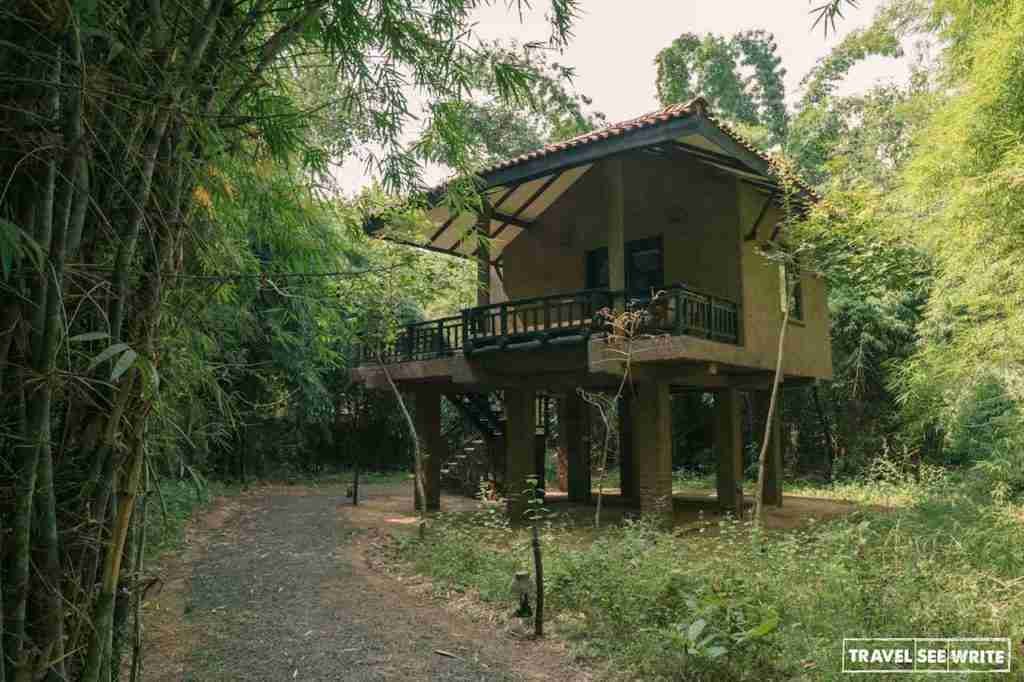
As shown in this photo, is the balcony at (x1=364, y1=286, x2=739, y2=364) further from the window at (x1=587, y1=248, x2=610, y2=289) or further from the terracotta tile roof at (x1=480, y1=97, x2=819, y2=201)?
the window at (x1=587, y1=248, x2=610, y2=289)

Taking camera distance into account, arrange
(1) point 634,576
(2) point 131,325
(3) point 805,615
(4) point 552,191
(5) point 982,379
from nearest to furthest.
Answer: (2) point 131,325 < (3) point 805,615 < (1) point 634,576 < (5) point 982,379 < (4) point 552,191

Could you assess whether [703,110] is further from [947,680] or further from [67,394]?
[67,394]

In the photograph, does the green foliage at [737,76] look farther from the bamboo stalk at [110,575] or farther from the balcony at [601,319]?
the bamboo stalk at [110,575]

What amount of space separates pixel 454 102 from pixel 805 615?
11.9 ft

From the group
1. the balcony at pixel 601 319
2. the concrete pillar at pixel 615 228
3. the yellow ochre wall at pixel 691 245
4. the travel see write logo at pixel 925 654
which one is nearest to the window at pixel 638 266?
the yellow ochre wall at pixel 691 245

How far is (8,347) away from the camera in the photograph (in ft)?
5.24

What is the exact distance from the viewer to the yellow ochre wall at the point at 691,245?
32.6 feet

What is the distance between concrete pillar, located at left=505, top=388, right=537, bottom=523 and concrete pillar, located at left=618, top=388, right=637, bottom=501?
3.99 metres

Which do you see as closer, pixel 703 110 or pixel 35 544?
pixel 35 544

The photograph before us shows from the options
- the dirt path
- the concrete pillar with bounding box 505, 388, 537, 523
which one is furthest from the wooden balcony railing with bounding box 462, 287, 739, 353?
the dirt path

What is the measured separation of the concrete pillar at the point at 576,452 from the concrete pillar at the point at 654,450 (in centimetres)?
431

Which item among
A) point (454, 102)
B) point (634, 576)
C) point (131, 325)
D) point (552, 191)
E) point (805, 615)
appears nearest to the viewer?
point (131, 325)

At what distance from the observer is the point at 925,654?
357 centimetres

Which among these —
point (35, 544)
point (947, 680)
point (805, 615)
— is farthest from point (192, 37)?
point (805, 615)
